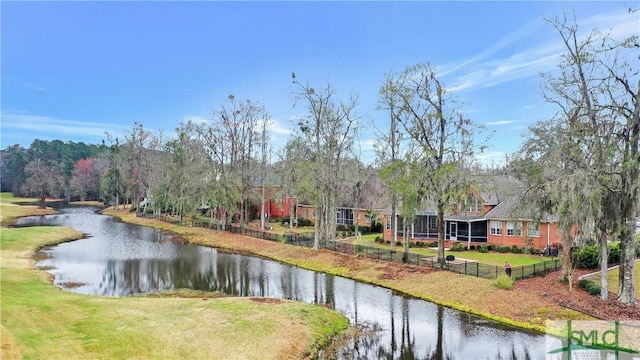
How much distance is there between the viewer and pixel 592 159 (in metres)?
20.9

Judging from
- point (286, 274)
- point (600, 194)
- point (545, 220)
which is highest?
point (600, 194)

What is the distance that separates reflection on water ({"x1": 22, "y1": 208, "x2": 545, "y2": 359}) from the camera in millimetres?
16641

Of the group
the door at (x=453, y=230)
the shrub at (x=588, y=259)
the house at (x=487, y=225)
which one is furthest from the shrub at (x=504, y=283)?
the door at (x=453, y=230)

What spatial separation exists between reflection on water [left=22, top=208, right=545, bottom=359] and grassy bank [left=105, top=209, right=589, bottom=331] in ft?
3.34

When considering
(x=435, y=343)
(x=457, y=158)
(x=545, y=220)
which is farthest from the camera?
(x=545, y=220)

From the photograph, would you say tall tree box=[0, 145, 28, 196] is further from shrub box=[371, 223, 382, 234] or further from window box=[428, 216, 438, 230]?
window box=[428, 216, 438, 230]

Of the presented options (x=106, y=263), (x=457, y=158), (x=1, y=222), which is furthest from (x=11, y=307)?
(x=1, y=222)

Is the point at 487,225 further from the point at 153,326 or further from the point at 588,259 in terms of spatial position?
the point at 153,326

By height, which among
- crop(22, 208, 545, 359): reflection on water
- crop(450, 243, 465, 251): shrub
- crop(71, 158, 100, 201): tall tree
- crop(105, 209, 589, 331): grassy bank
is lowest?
crop(22, 208, 545, 359): reflection on water

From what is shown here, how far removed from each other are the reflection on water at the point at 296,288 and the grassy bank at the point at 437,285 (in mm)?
1019

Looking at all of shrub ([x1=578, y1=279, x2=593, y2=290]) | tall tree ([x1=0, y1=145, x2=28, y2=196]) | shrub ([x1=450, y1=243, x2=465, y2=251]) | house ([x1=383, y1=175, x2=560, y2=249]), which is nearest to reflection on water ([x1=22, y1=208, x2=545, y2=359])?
shrub ([x1=578, y1=279, x2=593, y2=290])

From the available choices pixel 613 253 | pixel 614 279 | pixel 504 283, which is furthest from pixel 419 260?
pixel 613 253

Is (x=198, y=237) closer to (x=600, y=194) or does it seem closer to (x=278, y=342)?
(x=278, y=342)

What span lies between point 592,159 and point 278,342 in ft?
59.5
